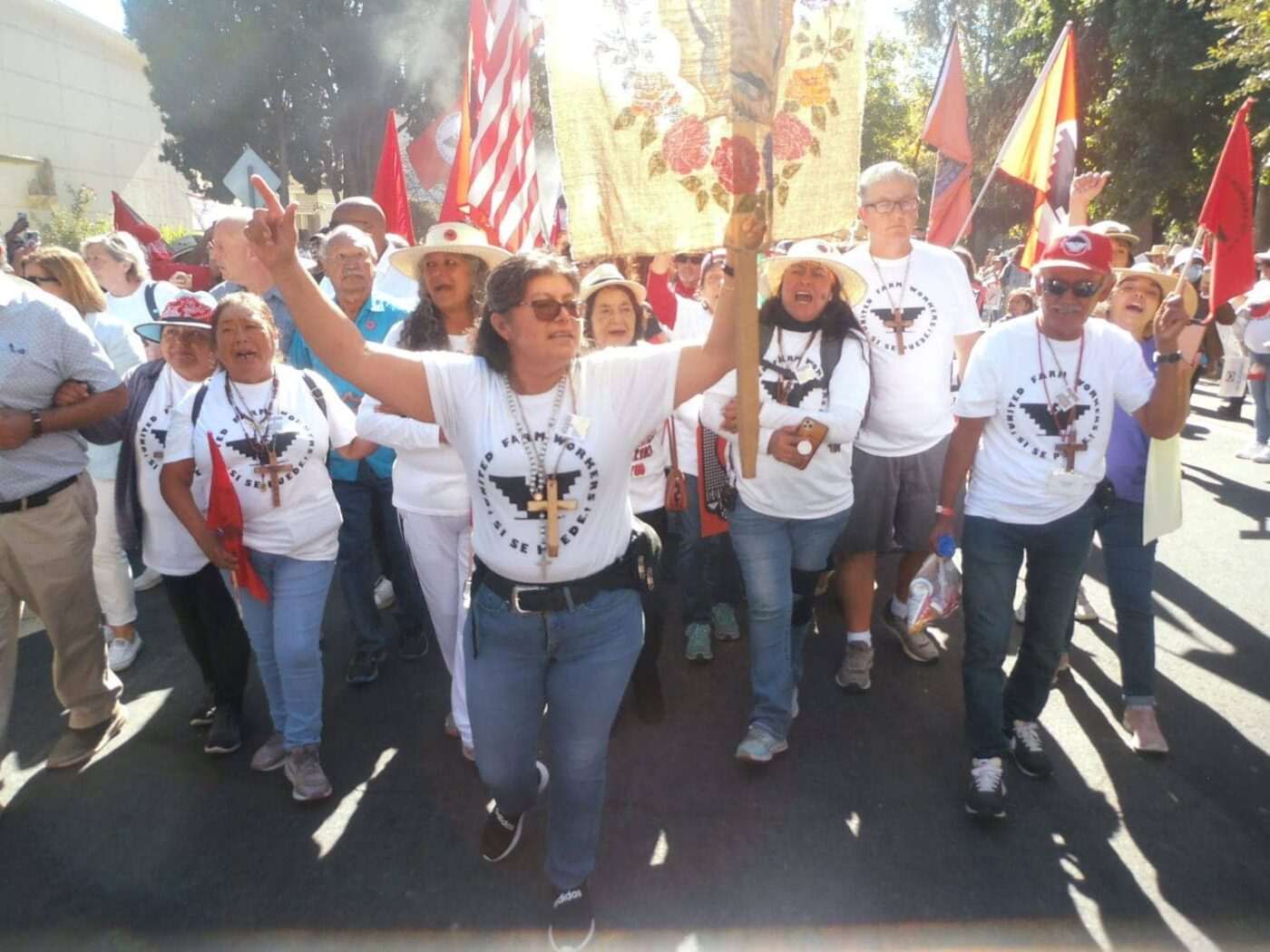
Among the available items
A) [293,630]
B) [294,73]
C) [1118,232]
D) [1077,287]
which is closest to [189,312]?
[293,630]

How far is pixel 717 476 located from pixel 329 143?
30.1 m

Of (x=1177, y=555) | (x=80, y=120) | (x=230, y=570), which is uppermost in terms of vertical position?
(x=80, y=120)

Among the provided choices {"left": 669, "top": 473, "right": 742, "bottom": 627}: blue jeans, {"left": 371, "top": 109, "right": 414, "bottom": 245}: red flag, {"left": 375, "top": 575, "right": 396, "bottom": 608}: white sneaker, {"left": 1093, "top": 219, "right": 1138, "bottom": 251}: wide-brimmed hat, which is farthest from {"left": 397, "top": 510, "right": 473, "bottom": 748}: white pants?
{"left": 371, "top": 109, "right": 414, "bottom": 245}: red flag

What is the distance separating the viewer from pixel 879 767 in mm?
3619

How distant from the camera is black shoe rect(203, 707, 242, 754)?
3820mm

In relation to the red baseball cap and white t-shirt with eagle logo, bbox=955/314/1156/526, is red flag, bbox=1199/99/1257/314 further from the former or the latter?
the red baseball cap

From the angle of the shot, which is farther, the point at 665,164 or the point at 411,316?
the point at 411,316

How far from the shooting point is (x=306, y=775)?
3.46 m

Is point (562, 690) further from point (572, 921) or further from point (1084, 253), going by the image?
point (1084, 253)

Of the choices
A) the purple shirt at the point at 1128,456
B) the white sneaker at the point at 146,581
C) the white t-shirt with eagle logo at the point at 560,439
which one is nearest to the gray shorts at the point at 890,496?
the purple shirt at the point at 1128,456

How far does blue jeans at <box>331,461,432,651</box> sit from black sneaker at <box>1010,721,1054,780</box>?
2890 mm

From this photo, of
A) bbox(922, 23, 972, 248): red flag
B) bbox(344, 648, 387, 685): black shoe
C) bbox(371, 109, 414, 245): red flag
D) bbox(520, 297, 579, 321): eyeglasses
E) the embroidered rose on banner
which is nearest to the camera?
the embroidered rose on banner

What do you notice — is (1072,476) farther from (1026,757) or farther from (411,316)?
(411,316)

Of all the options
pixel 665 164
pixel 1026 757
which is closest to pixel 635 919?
pixel 1026 757
